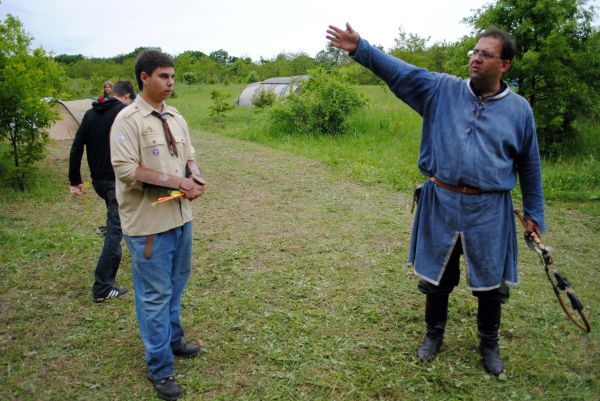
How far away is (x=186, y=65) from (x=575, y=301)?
4269 centimetres

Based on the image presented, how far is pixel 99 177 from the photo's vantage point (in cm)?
404

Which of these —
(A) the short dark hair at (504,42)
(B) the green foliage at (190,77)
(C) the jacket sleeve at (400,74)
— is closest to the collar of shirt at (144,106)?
(C) the jacket sleeve at (400,74)

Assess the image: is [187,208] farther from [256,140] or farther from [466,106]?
[256,140]

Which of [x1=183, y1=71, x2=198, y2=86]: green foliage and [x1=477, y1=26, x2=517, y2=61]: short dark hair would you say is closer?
[x1=477, y1=26, x2=517, y2=61]: short dark hair

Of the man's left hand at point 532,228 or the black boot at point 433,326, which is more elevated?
the man's left hand at point 532,228

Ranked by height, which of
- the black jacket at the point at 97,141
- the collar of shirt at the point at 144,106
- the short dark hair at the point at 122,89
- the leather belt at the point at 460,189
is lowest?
the leather belt at the point at 460,189

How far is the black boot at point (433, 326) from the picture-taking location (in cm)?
307

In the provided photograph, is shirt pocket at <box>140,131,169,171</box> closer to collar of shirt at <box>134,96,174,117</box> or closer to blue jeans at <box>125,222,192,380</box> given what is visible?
collar of shirt at <box>134,96,174,117</box>

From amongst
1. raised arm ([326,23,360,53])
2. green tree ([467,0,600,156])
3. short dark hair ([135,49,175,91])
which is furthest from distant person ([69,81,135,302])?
green tree ([467,0,600,156])

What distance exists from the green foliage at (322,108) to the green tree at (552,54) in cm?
416

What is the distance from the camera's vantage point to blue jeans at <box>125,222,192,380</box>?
8.63 feet

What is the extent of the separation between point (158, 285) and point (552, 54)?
871 cm

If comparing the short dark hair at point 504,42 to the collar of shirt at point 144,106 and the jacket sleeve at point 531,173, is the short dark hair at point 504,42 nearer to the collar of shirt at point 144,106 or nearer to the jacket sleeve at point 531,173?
the jacket sleeve at point 531,173

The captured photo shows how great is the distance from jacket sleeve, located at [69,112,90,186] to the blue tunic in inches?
102
